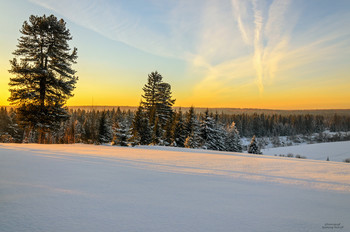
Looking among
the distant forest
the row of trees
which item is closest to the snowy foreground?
the distant forest

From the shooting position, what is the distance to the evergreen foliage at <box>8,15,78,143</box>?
16.5 meters

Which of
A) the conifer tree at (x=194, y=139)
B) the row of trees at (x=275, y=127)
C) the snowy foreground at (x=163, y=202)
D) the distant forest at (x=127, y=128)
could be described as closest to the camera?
the snowy foreground at (x=163, y=202)

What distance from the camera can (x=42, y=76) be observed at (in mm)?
16719

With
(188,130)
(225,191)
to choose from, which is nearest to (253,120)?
(188,130)

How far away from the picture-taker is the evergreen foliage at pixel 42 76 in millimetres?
16469

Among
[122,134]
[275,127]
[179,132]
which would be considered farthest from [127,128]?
[275,127]

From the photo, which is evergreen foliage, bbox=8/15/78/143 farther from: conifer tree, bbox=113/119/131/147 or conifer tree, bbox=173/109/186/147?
conifer tree, bbox=173/109/186/147

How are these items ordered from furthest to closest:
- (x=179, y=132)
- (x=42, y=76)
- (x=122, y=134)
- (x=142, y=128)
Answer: (x=179, y=132)
(x=142, y=128)
(x=122, y=134)
(x=42, y=76)

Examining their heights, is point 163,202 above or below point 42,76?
below

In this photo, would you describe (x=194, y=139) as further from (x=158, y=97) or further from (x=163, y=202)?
(x=163, y=202)

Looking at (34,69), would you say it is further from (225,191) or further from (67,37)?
(225,191)

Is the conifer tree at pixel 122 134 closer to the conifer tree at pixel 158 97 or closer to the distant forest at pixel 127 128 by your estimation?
the distant forest at pixel 127 128

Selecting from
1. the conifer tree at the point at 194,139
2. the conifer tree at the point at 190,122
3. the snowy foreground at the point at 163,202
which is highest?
the conifer tree at the point at 190,122

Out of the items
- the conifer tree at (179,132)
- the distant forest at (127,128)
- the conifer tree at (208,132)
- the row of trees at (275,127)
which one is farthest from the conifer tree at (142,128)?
the row of trees at (275,127)
